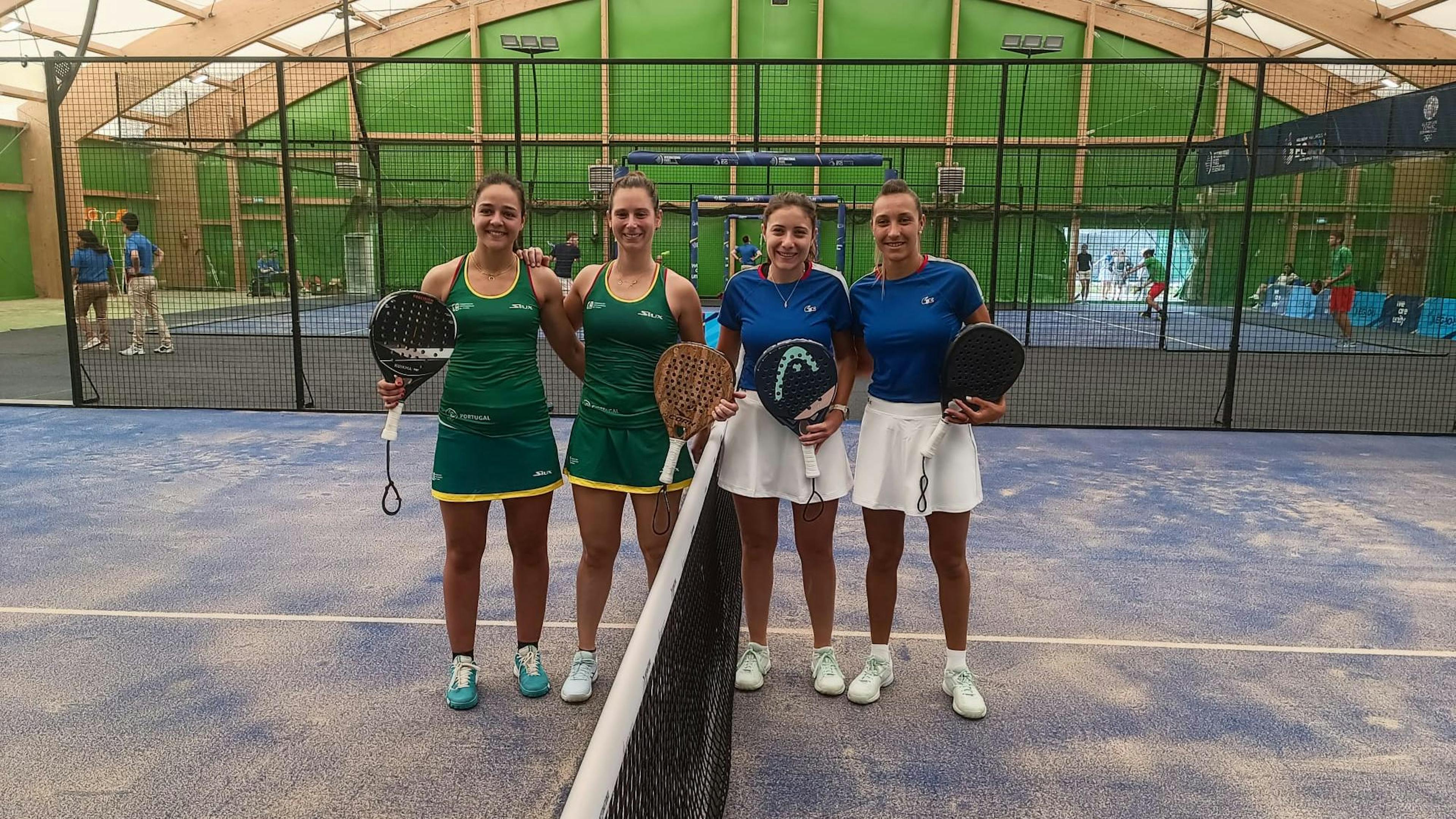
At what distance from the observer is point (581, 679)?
109 inches

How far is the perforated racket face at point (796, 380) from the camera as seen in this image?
250 centimetres

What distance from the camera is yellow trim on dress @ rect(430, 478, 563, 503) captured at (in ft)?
8.70

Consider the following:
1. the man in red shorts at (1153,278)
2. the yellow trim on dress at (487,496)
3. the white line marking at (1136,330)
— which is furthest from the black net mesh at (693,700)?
the man in red shorts at (1153,278)

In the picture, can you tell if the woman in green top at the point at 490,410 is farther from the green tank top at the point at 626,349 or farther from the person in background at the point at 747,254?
the person in background at the point at 747,254

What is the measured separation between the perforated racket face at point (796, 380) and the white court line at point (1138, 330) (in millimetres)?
11003

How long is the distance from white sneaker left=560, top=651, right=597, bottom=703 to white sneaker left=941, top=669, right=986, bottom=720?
1098mm

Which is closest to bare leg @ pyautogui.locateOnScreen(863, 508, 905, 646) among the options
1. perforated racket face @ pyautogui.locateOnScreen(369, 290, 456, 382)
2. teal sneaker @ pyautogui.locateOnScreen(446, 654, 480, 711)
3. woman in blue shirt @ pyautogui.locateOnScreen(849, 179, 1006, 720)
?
woman in blue shirt @ pyautogui.locateOnScreen(849, 179, 1006, 720)

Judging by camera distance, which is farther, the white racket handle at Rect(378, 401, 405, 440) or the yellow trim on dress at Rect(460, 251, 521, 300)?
the yellow trim on dress at Rect(460, 251, 521, 300)

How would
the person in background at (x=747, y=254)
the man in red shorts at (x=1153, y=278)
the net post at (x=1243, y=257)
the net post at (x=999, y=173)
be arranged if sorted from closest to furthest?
1. the net post at (x=1243, y=257)
2. the net post at (x=999, y=173)
3. the man in red shorts at (x=1153, y=278)
4. the person in background at (x=747, y=254)

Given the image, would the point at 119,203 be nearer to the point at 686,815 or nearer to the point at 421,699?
the point at 421,699

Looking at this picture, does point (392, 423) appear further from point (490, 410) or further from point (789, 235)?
point (789, 235)

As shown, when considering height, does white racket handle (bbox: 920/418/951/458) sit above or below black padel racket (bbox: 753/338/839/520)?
below

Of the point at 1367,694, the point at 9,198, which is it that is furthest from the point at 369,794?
the point at 9,198

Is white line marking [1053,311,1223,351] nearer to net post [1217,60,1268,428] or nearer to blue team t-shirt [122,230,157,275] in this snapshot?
net post [1217,60,1268,428]
